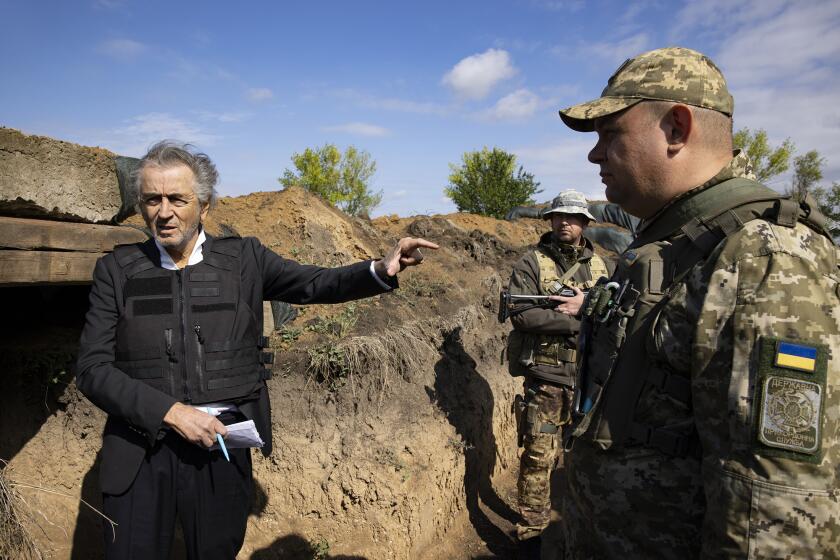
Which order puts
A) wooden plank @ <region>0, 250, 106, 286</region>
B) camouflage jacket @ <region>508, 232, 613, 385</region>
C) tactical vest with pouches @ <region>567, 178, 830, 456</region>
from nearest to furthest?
tactical vest with pouches @ <region>567, 178, 830, 456</region> < wooden plank @ <region>0, 250, 106, 286</region> < camouflage jacket @ <region>508, 232, 613, 385</region>

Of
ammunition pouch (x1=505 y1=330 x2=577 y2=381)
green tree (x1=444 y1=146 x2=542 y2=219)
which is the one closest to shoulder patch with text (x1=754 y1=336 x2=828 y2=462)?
ammunition pouch (x1=505 y1=330 x2=577 y2=381)

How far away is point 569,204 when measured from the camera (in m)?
4.36

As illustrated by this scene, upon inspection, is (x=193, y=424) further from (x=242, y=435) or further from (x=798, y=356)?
(x=798, y=356)

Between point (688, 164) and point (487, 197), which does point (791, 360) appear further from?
point (487, 197)

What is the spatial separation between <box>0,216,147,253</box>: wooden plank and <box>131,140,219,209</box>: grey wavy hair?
0.55 m

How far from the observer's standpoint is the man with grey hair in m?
2.14

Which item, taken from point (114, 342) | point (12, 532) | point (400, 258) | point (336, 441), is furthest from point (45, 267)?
point (336, 441)

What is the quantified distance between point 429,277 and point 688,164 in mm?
5500

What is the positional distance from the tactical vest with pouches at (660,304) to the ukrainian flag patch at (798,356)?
252 mm

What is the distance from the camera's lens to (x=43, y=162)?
262 centimetres

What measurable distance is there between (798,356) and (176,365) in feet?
7.38

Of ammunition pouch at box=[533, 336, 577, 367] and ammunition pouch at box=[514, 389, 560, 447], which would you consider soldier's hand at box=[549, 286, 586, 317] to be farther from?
ammunition pouch at box=[514, 389, 560, 447]

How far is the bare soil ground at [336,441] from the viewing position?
3.79m

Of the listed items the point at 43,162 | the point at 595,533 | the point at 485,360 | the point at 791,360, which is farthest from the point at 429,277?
the point at 791,360
